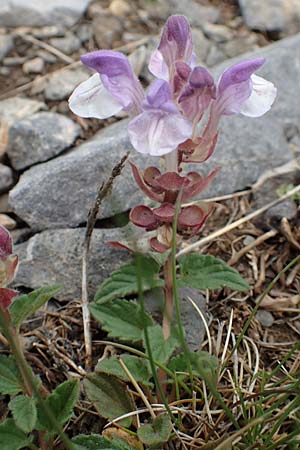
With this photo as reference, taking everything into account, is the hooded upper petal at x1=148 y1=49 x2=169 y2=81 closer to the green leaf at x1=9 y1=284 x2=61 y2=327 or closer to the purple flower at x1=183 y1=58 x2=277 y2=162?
the purple flower at x1=183 y1=58 x2=277 y2=162

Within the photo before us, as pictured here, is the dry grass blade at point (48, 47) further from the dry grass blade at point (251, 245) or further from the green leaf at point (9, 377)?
the green leaf at point (9, 377)

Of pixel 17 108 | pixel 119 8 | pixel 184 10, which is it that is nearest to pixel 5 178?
pixel 17 108

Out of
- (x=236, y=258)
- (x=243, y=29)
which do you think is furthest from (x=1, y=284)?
(x=243, y=29)

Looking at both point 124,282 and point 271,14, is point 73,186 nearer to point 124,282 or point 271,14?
point 124,282

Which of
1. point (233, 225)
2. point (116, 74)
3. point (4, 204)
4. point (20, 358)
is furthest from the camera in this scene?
point (4, 204)

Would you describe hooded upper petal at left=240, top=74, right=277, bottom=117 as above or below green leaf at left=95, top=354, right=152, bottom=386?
above

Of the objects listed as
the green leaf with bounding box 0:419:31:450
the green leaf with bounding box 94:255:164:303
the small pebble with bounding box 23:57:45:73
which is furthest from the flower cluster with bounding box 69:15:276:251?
the small pebble with bounding box 23:57:45:73
